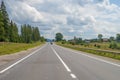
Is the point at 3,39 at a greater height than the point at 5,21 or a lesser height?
lesser

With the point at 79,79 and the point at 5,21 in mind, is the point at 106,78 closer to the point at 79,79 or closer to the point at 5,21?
the point at 79,79

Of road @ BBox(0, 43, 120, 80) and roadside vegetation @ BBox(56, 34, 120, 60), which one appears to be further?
roadside vegetation @ BBox(56, 34, 120, 60)

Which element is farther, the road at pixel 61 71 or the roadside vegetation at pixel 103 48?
the roadside vegetation at pixel 103 48

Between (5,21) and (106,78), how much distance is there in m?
116

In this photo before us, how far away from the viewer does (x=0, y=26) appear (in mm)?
114812

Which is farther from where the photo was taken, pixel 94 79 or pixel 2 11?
pixel 2 11

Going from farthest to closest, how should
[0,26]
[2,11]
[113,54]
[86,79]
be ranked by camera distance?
[2,11]
[0,26]
[113,54]
[86,79]

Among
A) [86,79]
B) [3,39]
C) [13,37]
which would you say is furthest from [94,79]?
[13,37]

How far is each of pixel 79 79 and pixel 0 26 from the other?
105689 millimetres

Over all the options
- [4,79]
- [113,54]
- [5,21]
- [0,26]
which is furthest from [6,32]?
[4,79]

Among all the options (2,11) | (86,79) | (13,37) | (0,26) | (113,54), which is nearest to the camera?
(86,79)

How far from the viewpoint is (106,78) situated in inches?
504

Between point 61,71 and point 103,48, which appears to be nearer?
point 61,71

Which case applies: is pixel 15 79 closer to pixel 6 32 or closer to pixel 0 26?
pixel 0 26
